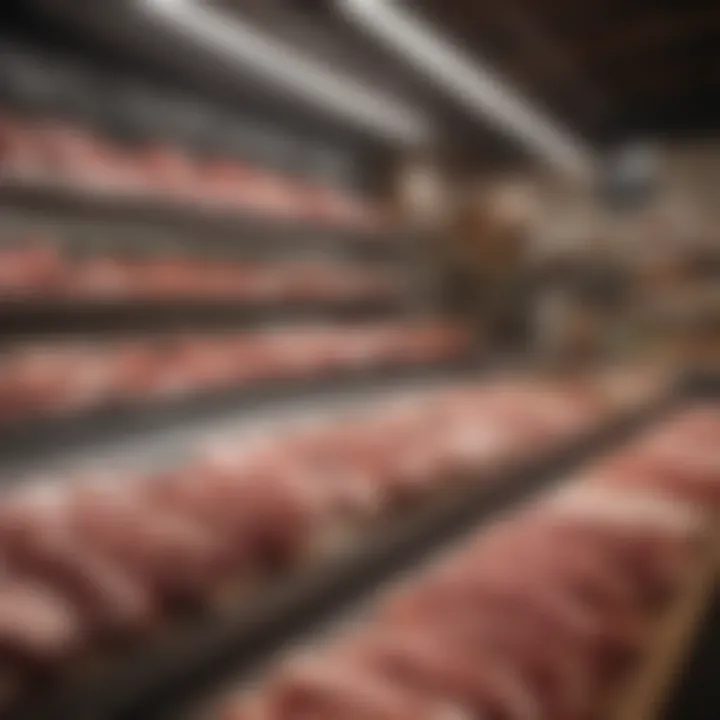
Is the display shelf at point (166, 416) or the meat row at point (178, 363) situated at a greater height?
the meat row at point (178, 363)

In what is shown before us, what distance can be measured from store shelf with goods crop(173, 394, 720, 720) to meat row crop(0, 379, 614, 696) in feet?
0.35

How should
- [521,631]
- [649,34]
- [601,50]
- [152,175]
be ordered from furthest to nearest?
[601,50]
[649,34]
[152,175]
[521,631]

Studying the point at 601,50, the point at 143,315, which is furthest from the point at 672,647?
the point at 601,50

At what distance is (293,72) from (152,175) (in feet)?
2.12

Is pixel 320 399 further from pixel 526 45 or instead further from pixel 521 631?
pixel 526 45

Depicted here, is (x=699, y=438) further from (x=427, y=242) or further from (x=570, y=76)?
(x=427, y=242)

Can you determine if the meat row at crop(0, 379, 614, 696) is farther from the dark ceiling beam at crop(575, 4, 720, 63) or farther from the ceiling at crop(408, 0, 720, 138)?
the dark ceiling beam at crop(575, 4, 720, 63)

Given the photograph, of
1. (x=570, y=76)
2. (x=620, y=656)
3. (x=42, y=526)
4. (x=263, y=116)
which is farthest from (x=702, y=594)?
(x=263, y=116)

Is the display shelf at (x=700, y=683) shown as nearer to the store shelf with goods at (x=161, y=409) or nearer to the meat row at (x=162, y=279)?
the store shelf with goods at (x=161, y=409)

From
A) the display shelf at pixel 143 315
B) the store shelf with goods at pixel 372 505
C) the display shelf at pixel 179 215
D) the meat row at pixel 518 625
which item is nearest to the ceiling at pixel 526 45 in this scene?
the display shelf at pixel 179 215

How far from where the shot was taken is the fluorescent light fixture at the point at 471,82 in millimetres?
2311

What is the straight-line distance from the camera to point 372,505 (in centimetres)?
151

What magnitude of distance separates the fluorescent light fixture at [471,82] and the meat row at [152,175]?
616mm

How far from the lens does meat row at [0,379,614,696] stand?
99 cm
